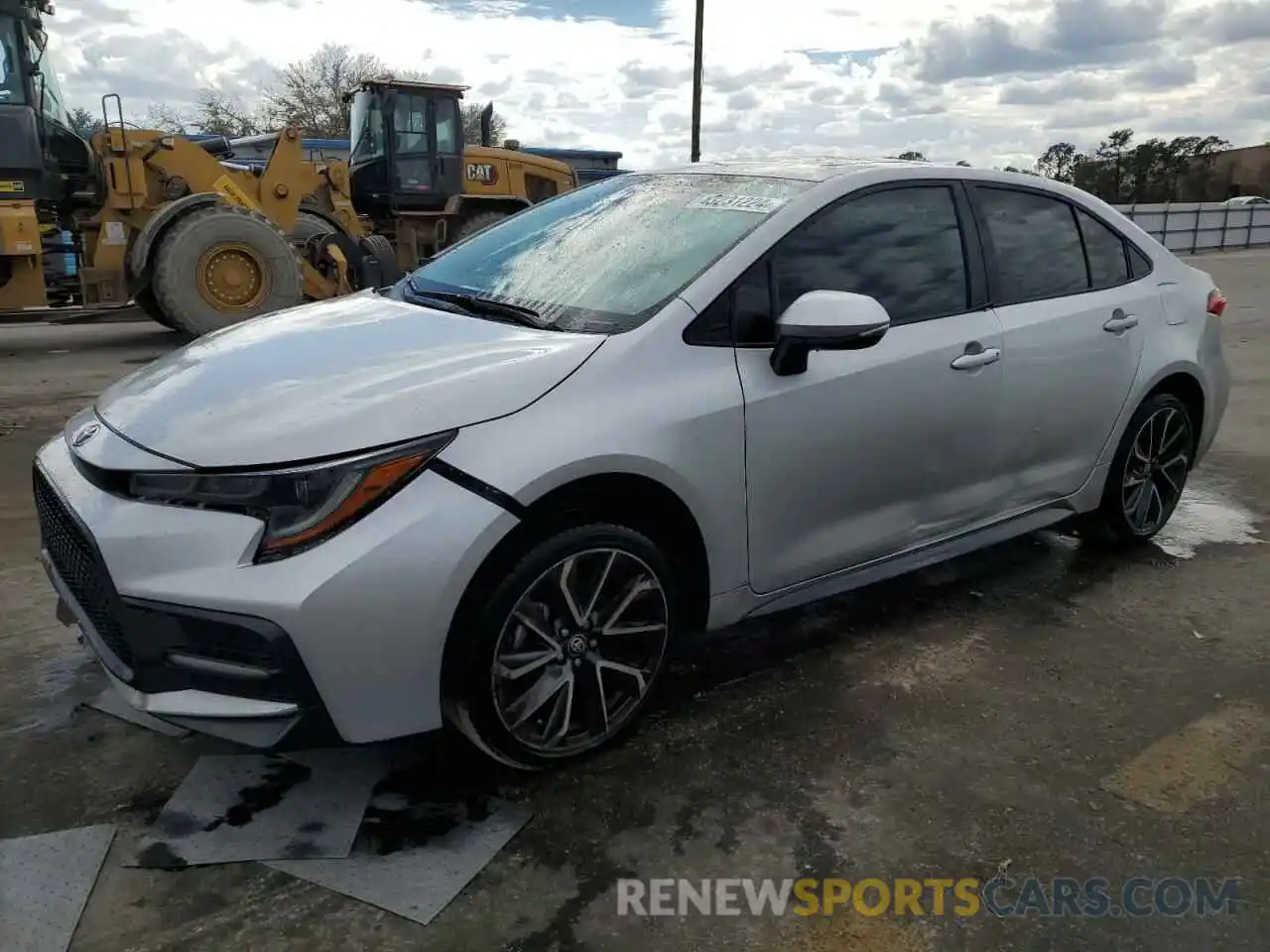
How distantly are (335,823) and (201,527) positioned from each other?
816 mm

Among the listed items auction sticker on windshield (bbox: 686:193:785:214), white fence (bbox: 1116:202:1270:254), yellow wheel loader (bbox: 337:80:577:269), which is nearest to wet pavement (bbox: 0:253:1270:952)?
auction sticker on windshield (bbox: 686:193:785:214)

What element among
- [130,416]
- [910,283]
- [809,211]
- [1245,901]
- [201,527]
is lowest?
[1245,901]

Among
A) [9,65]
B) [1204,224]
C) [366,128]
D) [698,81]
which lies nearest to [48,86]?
[9,65]

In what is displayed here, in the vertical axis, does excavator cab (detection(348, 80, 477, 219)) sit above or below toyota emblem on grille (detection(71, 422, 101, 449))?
above

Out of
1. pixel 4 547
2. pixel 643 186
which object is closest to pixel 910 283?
pixel 643 186

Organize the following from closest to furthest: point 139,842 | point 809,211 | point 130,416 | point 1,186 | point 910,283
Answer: point 139,842, point 130,416, point 809,211, point 910,283, point 1,186

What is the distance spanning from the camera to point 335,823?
8.19ft

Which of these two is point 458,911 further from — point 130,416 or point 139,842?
point 130,416

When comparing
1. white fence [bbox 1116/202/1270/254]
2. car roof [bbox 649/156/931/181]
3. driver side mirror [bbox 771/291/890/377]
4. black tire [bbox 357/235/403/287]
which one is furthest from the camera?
white fence [bbox 1116/202/1270/254]

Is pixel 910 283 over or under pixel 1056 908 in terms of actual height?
over

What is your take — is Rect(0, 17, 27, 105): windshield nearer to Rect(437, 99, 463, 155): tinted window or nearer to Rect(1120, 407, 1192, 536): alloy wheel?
Rect(437, 99, 463, 155): tinted window

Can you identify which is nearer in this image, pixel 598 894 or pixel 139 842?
pixel 598 894

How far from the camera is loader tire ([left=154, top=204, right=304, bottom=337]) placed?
10023mm

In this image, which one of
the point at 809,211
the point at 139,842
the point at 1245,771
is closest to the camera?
the point at 139,842
